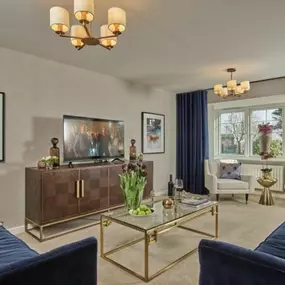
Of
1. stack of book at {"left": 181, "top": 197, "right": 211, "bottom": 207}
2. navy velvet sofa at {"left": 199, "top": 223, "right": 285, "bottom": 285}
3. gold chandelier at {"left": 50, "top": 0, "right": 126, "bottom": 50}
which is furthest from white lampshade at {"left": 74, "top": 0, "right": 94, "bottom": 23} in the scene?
stack of book at {"left": 181, "top": 197, "right": 211, "bottom": 207}

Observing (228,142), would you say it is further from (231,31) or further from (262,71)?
(231,31)

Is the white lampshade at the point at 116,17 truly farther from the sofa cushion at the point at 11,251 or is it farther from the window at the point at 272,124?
the window at the point at 272,124

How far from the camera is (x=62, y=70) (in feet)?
12.7

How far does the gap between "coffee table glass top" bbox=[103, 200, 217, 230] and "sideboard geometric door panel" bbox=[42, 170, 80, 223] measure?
0.93 metres

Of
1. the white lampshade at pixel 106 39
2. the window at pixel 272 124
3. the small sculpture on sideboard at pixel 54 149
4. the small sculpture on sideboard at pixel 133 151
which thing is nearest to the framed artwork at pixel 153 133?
the small sculpture on sideboard at pixel 133 151

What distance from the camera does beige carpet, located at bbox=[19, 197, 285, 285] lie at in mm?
2296

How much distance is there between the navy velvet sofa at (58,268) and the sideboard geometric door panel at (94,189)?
219cm

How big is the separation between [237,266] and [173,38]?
8.28 feet

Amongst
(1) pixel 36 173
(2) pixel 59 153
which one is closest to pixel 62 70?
(2) pixel 59 153

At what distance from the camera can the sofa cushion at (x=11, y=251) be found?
1.65 metres

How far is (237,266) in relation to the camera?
44.3 inches

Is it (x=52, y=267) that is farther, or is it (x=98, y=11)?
(x=98, y=11)

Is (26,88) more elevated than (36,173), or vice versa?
(26,88)

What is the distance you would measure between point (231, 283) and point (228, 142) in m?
5.59
